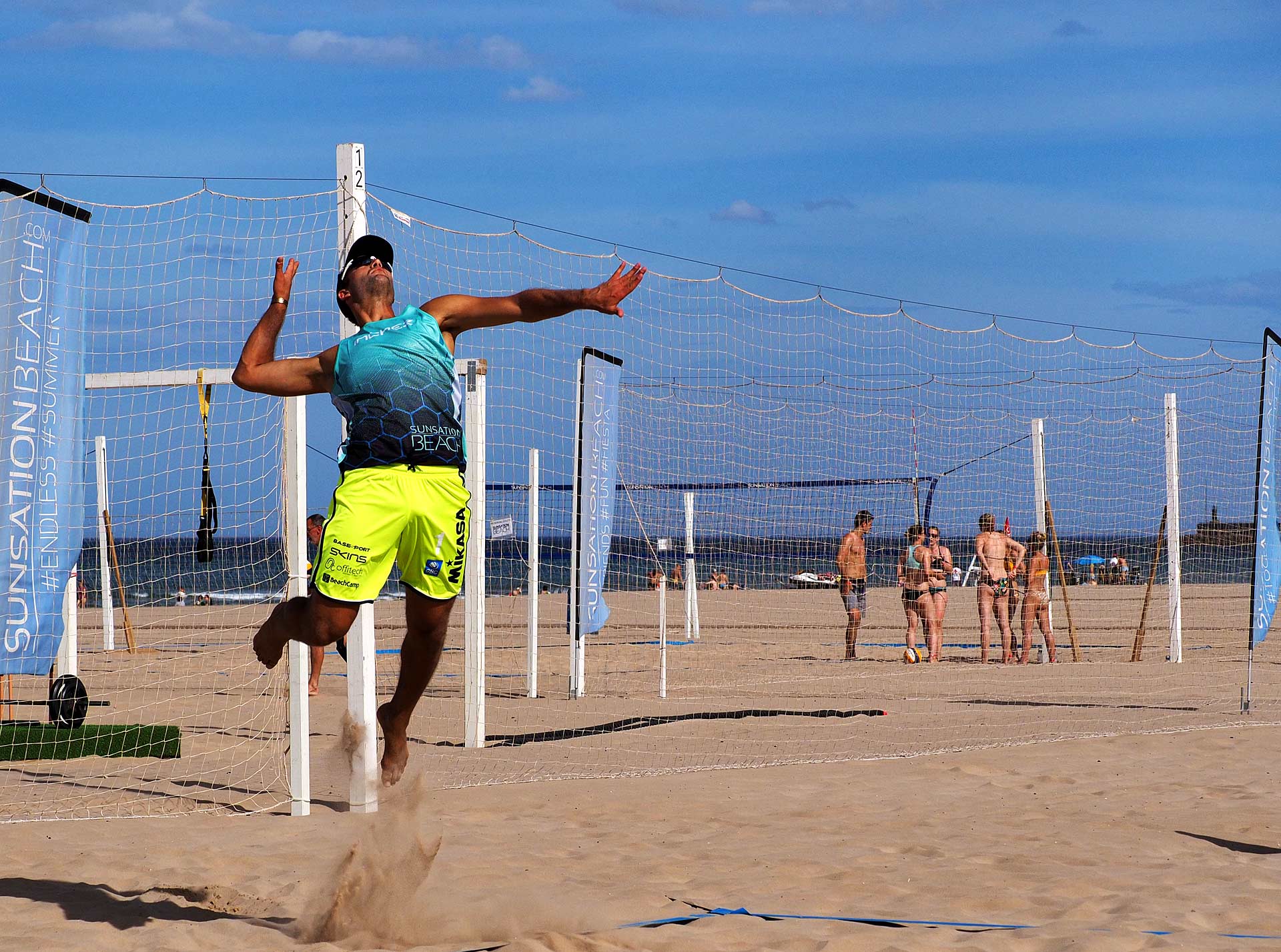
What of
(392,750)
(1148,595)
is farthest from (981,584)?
(392,750)

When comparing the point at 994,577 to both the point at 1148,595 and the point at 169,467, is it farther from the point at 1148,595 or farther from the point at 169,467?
the point at 169,467

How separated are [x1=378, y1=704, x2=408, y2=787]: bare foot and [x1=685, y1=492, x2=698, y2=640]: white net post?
29.5ft

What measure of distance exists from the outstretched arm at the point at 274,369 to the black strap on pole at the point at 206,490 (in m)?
2.89

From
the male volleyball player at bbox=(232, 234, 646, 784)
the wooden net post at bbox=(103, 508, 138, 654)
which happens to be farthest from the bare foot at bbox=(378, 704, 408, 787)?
the wooden net post at bbox=(103, 508, 138, 654)

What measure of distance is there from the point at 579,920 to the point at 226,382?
3.90 meters

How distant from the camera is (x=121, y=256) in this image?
21.5ft

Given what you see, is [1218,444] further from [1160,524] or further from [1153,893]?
[1153,893]

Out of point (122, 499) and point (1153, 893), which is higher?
point (122, 499)

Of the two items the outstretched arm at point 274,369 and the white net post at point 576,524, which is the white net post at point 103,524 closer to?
the white net post at point 576,524

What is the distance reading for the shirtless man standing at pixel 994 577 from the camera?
14.0m

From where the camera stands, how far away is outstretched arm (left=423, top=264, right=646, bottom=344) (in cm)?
407

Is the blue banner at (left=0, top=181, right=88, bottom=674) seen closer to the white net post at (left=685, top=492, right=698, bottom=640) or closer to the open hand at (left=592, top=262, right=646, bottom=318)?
the open hand at (left=592, top=262, right=646, bottom=318)

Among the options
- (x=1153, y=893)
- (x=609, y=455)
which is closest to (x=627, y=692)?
(x=609, y=455)

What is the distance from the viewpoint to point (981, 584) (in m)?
14.4
